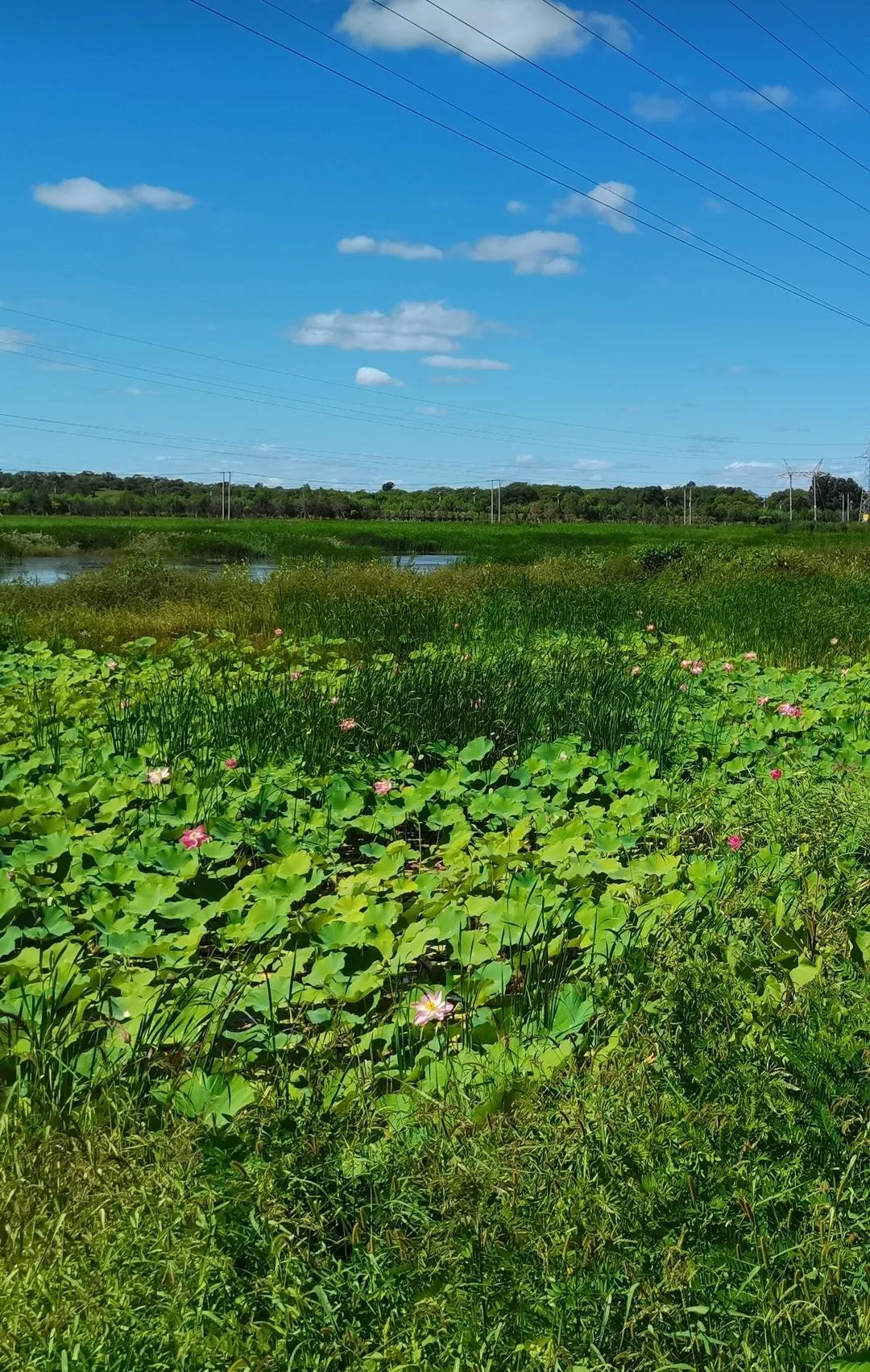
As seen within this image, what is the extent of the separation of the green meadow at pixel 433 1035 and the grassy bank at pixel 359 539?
16436 millimetres

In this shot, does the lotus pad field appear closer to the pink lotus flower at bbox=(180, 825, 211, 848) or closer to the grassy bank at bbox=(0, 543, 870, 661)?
the pink lotus flower at bbox=(180, 825, 211, 848)

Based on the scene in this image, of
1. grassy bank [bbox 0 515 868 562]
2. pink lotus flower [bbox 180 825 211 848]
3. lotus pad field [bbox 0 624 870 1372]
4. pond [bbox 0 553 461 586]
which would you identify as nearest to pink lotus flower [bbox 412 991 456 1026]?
lotus pad field [bbox 0 624 870 1372]

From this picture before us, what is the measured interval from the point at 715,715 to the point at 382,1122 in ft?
11.7

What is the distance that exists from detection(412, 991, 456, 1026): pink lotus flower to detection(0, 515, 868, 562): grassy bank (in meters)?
18.3

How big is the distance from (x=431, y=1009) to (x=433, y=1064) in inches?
6.0

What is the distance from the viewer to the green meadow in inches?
56.7

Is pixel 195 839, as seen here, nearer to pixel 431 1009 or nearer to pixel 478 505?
pixel 431 1009

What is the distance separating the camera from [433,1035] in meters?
2.24

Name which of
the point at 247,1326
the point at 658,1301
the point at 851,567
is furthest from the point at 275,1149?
the point at 851,567

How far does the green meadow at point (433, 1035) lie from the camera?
4.73 feet

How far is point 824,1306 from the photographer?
141 cm

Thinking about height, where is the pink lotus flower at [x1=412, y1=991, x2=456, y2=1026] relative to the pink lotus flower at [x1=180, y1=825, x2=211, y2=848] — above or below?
below

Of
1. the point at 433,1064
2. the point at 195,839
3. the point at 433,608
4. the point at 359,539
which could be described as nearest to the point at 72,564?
the point at 359,539

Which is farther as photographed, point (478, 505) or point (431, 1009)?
point (478, 505)
